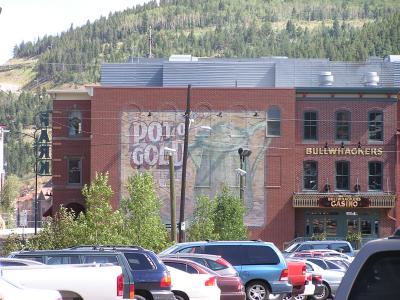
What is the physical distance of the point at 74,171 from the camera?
255ft

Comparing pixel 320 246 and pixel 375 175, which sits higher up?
pixel 375 175

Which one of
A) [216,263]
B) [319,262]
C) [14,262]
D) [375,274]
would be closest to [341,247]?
[319,262]

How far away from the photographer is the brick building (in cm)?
7525

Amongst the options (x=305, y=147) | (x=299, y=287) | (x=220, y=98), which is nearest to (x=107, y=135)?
(x=220, y=98)

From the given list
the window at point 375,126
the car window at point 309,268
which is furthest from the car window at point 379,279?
the window at point 375,126

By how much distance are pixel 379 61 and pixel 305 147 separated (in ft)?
41.7

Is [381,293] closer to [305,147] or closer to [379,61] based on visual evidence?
[305,147]

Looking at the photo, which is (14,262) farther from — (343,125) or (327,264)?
(343,125)

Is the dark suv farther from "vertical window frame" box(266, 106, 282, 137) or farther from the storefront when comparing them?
"vertical window frame" box(266, 106, 282, 137)

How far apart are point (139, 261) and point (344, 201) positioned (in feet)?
169

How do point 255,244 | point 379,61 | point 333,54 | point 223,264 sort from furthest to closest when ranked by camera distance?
point 333,54
point 379,61
point 255,244
point 223,264

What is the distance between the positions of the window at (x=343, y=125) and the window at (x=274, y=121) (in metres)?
3.91

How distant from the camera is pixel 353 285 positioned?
7176 millimetres

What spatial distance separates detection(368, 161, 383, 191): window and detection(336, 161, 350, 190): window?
147 centimetres
